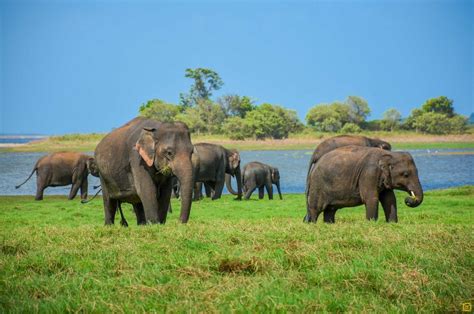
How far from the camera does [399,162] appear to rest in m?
14.5

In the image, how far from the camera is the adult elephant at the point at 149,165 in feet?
42.9

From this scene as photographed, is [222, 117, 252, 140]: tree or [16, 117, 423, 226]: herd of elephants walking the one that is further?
[222, 117, 252, 140]: tree

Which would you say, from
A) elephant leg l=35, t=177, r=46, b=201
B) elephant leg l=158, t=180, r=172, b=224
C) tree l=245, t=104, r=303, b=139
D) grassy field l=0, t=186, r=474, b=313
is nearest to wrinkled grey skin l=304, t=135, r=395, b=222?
elephant leg l=158, t=180, r=172, b=224

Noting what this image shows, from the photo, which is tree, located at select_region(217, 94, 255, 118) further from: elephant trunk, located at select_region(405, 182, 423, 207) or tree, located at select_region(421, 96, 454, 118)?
elephant trunk, located at select_region(405, 182, 423, 207)

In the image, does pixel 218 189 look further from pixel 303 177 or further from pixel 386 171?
pixel 303 177

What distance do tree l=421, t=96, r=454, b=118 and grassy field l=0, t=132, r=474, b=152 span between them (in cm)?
1295

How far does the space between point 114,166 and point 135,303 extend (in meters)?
7.40

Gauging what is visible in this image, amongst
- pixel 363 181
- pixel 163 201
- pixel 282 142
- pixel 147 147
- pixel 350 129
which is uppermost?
pixel 147 147

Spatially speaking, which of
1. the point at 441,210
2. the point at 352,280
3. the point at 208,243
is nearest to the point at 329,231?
the point at 208,243

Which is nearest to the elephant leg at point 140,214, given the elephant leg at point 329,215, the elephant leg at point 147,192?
the elephant leg at point 147,192

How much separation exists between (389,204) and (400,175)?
0.68 m

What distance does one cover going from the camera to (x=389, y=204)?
14805mm

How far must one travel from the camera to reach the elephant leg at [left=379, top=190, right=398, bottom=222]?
47.7ft

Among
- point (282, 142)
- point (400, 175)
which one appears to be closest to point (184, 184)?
point (400, 175)
